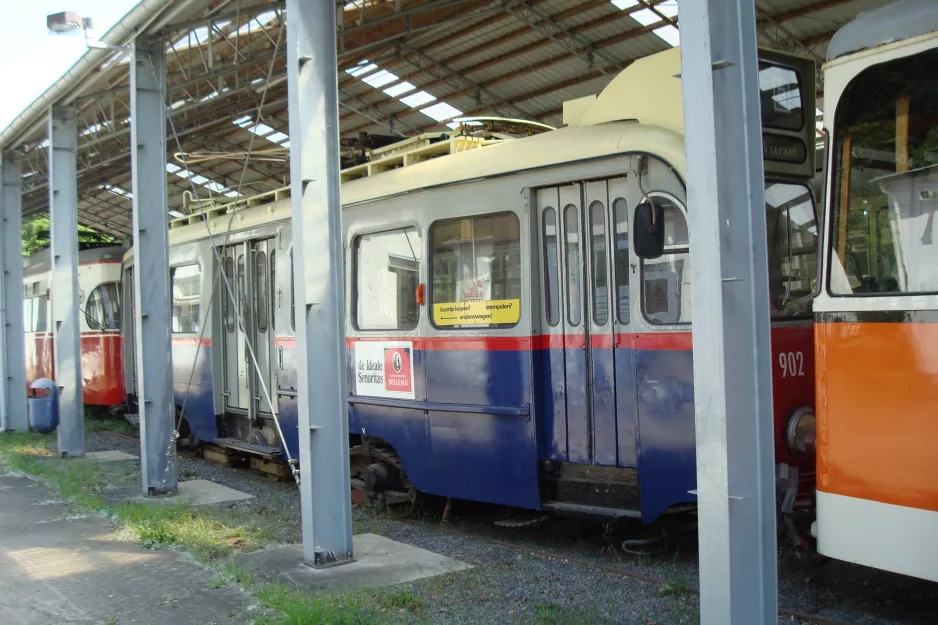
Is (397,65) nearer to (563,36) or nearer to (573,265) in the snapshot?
(563,36)

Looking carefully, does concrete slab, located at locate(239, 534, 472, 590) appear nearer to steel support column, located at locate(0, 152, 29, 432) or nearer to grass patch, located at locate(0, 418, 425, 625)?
grass patch, located at locate(0, 418, 425, 625)

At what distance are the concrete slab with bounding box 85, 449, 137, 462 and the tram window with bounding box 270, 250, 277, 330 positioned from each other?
4.03m

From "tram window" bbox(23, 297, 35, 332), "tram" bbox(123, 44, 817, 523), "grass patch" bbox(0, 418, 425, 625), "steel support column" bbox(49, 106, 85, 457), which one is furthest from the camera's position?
"tram window" bbox(23, 297, 35, 332)

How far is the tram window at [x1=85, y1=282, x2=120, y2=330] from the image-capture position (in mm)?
17344

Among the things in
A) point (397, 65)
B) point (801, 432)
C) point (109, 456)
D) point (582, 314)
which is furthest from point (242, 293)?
point (397, 65)

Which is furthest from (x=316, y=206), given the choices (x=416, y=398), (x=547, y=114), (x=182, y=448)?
(x=547, y=114)

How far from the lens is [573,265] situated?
6605 millimetres

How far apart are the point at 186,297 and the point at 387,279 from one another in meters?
4.93

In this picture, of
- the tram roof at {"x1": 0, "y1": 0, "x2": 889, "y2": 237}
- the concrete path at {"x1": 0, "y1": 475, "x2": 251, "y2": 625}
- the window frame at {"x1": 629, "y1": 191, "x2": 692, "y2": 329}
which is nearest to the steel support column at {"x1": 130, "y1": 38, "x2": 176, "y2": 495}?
the tram roof at {"x1": 0, "y1": 0, "x2": 889, "y2": 237}

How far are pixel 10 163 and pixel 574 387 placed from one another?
13712mm

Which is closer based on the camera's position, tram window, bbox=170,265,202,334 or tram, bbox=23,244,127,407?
tram window, bbox=170,265,202,334

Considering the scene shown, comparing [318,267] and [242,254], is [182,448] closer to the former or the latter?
[242,254]

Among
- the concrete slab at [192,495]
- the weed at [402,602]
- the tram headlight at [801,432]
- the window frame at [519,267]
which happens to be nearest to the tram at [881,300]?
the tram headlight at [801,432]

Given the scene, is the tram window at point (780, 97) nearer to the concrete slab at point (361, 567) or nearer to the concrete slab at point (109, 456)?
the concrete slab at point (361, 567)
